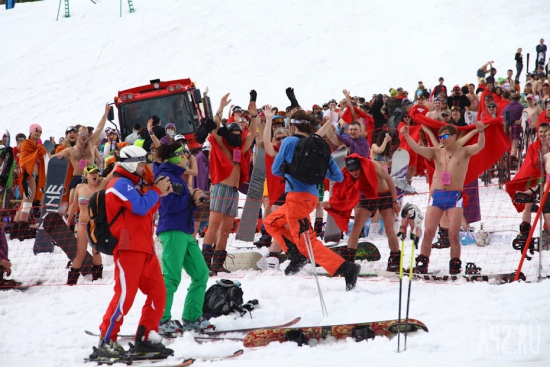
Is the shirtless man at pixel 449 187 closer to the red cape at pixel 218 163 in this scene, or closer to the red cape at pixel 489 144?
the red cape at pixel 489 144

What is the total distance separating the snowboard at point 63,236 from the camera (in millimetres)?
9070

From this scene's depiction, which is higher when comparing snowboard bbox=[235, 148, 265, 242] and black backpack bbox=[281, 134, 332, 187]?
black backpack bbox=[281, 134, 332, 187]

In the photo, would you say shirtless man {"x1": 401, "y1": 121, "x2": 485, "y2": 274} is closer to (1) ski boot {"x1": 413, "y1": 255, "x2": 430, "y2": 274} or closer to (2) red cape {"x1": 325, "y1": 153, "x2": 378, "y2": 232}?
(1) ski boot {"x1": 413, "y1": 255, "x2": 430, "y2": 274}

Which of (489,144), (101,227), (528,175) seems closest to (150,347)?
(101,227)

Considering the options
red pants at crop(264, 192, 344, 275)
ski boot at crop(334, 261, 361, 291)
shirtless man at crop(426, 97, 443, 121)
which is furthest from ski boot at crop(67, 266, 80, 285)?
shirtless man at crop(426, 97, 443, 121)

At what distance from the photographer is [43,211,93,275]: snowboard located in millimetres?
9070

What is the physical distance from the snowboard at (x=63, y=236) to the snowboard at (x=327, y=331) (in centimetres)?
412

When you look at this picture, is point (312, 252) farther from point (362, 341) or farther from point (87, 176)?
point (87, 176)

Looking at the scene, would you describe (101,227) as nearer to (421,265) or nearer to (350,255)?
(350,255)

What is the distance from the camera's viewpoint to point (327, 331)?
555 cm

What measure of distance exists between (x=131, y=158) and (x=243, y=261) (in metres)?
3.44

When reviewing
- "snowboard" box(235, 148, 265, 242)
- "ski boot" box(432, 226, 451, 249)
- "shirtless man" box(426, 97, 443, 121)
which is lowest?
"ski boot" box(432, 226, 451, 249)

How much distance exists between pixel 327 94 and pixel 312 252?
21.0 meters

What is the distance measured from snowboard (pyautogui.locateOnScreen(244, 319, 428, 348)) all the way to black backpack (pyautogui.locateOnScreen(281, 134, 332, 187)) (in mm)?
1847
